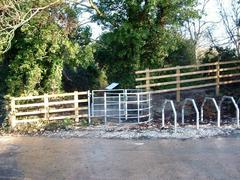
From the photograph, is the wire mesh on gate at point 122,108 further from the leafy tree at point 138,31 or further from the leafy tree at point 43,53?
the leafy tree at point 138,31

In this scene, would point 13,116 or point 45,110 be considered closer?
point 13,116

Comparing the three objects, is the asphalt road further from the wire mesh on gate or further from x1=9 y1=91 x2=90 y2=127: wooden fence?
the wire mesh on gate

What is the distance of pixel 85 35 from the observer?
57.7 feet

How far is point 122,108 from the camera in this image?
1461cm

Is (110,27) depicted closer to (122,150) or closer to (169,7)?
(169,7)

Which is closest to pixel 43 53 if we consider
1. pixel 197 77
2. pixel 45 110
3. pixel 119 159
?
pixel 45 110

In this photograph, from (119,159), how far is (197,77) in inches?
457

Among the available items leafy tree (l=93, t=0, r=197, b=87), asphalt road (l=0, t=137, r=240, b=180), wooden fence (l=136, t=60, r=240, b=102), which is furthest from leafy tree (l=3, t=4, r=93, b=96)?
asphalt road (l=0, t=137, r=240, b=180)

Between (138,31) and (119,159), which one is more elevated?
(138,31)

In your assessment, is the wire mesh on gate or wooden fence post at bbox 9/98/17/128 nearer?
wooden fence post at bbox 9/98/17/128

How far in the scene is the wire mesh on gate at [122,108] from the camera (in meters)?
14.2

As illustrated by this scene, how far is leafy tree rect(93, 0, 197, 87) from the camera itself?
58.9 ft

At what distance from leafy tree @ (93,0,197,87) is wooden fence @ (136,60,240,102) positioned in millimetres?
791

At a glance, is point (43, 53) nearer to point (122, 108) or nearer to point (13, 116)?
point (13, 116)
